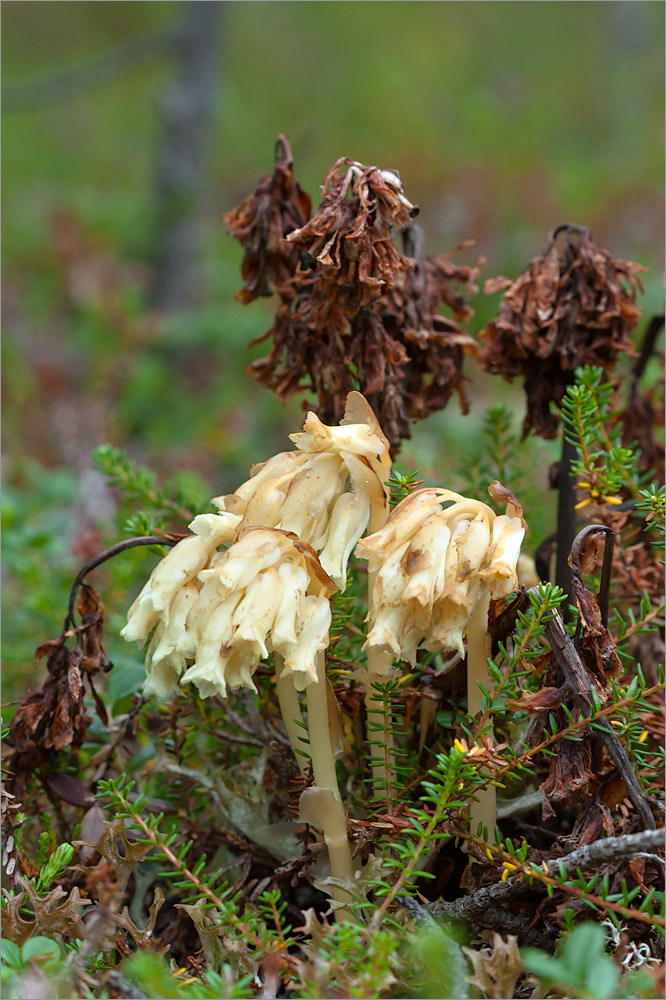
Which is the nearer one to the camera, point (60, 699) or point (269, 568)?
point (269, 568)

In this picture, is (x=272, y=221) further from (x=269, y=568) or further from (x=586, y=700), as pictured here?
(x=586, y=700)

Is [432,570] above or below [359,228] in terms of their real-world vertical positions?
below

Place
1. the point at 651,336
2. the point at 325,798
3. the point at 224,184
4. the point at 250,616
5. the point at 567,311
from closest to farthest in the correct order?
the point at 250,616 < the point at 325,798 < the point at 567,311 < the point at 651,336 < the point at 224,184

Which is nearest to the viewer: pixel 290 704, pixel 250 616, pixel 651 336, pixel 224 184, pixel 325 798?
pixel 250 616

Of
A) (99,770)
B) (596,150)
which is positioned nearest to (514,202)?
(596,150)

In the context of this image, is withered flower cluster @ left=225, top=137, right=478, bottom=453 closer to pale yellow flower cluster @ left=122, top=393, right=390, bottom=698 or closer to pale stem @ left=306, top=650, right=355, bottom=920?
pale yellow flower cluster @ left=122, top=393, right=390, bottom=698

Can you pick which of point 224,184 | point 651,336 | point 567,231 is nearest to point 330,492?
point 567,231

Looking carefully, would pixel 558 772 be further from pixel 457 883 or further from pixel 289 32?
pixel 289 32
